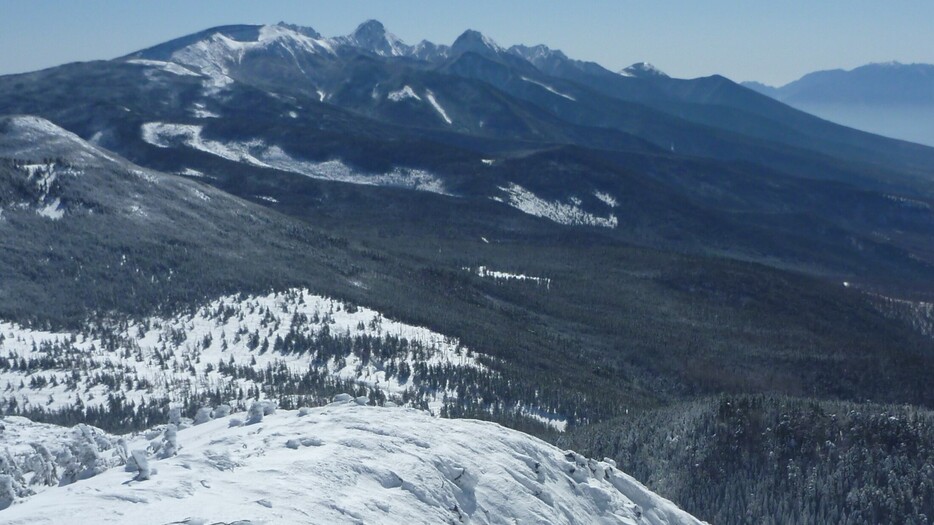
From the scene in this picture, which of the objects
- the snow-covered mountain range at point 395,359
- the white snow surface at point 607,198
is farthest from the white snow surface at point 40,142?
the white snow surface at point 607,198

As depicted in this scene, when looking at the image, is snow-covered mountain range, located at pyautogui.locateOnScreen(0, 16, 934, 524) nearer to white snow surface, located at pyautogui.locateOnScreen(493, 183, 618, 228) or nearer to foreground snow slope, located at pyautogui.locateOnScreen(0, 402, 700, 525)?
foreground snow slope, located at pyautogui.locateOnScreen(0, 402, 700, 525)

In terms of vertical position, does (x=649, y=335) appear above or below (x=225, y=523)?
below

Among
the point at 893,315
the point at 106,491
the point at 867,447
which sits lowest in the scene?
the point at 893,315

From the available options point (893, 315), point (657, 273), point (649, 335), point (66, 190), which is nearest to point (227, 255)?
point (66, 190)

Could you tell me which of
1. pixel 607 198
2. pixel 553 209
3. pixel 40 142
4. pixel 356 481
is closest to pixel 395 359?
pixel 356 481

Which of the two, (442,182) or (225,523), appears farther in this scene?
(442,182)

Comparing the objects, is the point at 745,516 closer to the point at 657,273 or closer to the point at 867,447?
the point at 867,447

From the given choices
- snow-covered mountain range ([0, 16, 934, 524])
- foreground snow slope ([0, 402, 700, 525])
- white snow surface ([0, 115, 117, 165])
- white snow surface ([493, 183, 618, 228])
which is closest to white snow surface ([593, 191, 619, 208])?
white snow surface ([493, 183, 618, 228])
